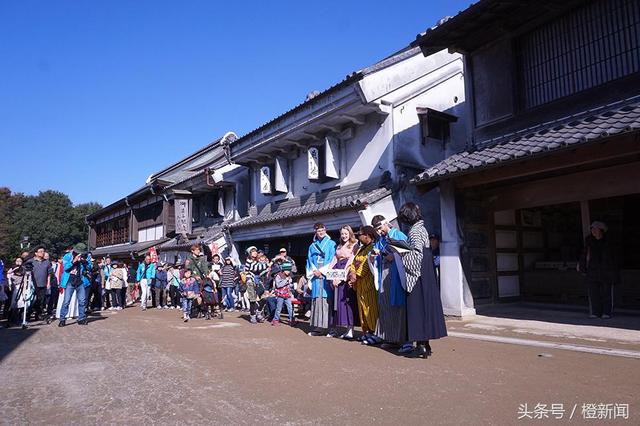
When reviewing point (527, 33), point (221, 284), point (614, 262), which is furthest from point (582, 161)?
point (221, 284)

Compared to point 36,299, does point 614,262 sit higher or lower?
higher

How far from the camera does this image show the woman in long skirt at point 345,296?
7.16m

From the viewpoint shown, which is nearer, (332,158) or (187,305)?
(187,305)

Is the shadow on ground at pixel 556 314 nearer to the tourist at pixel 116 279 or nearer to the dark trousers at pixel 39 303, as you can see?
the dark trousers at pixel 39 303

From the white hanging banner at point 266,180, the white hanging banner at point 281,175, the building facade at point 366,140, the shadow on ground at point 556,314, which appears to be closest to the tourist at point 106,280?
the building facade at point 366,140

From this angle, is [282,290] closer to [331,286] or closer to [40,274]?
[331,286]

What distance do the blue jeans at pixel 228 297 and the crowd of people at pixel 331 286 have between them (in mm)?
45

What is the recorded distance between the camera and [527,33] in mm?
8703

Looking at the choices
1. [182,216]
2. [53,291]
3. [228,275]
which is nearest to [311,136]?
[228,275]

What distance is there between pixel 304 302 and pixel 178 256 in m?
11.5

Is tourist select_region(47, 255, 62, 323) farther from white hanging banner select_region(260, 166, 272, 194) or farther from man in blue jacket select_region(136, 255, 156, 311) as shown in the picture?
white hanging banner select_region(260, 166, 272, 194)

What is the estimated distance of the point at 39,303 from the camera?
11570 mm

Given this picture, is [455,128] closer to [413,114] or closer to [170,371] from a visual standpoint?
[413,114]

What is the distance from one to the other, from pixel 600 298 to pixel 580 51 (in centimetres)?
468
